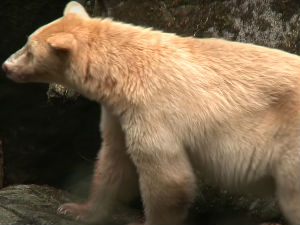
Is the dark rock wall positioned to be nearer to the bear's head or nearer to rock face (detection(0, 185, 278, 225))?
rock face (detection(0, 185, 278, 225))

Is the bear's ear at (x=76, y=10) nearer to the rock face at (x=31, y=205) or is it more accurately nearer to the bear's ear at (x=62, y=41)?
the bear's ear at (x=62, y=41)

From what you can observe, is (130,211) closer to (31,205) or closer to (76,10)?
(31,205)

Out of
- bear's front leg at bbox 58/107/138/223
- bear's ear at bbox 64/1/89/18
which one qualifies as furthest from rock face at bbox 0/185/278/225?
bear's ear at bbox 64/1/89/18

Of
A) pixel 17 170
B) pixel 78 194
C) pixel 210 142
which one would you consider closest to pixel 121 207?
pixel 78 194

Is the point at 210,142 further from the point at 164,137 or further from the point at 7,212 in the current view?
the point at 7,212

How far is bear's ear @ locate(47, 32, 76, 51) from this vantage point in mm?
4879

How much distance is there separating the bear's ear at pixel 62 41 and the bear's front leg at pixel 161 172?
0.85 metres

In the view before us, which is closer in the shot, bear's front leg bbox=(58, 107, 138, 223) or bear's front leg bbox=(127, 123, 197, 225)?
bear's front leg bbox=(127, 123, 197, 225)

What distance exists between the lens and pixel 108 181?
5.58 metres

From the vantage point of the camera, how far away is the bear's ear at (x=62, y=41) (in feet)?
16.0

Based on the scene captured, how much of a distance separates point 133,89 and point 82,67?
454 millimetres

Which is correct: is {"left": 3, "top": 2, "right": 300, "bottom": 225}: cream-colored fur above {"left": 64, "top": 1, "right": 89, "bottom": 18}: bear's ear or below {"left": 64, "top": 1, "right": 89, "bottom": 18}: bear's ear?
below

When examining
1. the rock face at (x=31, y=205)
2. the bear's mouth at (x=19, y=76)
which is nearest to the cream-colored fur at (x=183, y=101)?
the bear's mouth at (x=19, y=76)

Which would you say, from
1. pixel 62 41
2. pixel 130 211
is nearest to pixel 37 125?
pixel 130 211
